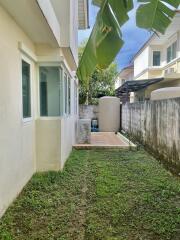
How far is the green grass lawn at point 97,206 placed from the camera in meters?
3.51

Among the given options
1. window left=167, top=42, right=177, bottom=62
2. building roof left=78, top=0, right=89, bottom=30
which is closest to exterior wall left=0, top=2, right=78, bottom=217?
building roof left=78, top=0, right=89, bottom=30

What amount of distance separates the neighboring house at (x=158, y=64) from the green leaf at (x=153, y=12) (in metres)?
12.8

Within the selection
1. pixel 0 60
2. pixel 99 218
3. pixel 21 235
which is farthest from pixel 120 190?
pixel 0 60

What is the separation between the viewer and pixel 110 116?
17422 millimetres

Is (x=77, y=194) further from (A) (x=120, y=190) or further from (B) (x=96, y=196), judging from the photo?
(A) (x=120, y=190)

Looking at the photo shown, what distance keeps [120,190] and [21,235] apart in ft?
7.60

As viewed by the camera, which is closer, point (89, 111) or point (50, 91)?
point (50, 91)

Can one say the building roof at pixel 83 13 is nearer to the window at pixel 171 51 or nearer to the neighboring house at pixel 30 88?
the neighboring house at pixel 30 88

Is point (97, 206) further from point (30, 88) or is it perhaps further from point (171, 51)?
point (171, 51)

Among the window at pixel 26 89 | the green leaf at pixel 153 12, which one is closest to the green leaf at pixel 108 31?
the green leaf at pixel 153 12

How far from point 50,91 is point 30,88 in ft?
2.64

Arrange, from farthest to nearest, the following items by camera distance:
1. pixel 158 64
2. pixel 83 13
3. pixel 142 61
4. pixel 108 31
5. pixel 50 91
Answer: pixel 142 61 < pixel 158 64 < pixel 83 13 < pixel 50 91 < pixel 108 31

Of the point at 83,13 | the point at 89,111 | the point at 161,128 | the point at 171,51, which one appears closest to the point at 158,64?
the point at 171,51

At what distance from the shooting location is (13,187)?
15.2 feet
